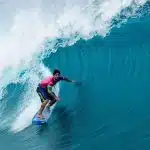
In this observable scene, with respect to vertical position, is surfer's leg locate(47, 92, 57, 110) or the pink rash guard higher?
the pink rash guard

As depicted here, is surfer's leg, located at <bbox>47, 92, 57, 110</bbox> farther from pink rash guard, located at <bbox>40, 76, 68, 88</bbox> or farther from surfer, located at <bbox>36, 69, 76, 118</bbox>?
pink rash guard, located at <bbox>40, 76, 68, 88</bbox>

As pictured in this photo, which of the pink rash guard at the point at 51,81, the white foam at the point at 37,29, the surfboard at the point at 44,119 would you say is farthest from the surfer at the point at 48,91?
the white foam at the point at 37,29

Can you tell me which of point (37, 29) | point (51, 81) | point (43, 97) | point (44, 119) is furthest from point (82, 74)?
point (37, 29)

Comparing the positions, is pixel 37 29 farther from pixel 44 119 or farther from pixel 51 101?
pixel 44 119

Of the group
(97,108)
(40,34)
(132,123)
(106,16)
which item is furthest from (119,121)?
(40,34)

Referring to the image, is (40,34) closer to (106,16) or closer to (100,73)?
(106,16)

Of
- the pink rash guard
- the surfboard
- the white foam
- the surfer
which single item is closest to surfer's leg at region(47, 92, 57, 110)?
the surfer

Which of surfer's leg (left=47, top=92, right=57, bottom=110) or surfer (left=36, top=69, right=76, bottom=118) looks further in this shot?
surfer's leg (left=47, top=92, right=57, bottom=110)

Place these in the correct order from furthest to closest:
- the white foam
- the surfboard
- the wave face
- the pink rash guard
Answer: the white foam
the pink rash guard
the surfboard
the wave face

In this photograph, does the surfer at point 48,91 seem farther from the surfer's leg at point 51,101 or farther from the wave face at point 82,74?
A: the wave face at point 82,74

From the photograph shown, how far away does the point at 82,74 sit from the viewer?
1380cm

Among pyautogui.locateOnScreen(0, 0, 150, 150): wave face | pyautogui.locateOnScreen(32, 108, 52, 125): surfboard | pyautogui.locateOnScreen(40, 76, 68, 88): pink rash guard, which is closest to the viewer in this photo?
pyautogui.locateOnScreen(0, 0, 150, 150): wave face

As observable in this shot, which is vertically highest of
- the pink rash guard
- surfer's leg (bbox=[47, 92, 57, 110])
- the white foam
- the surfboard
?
the white foam

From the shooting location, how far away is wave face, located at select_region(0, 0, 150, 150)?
1131cm
